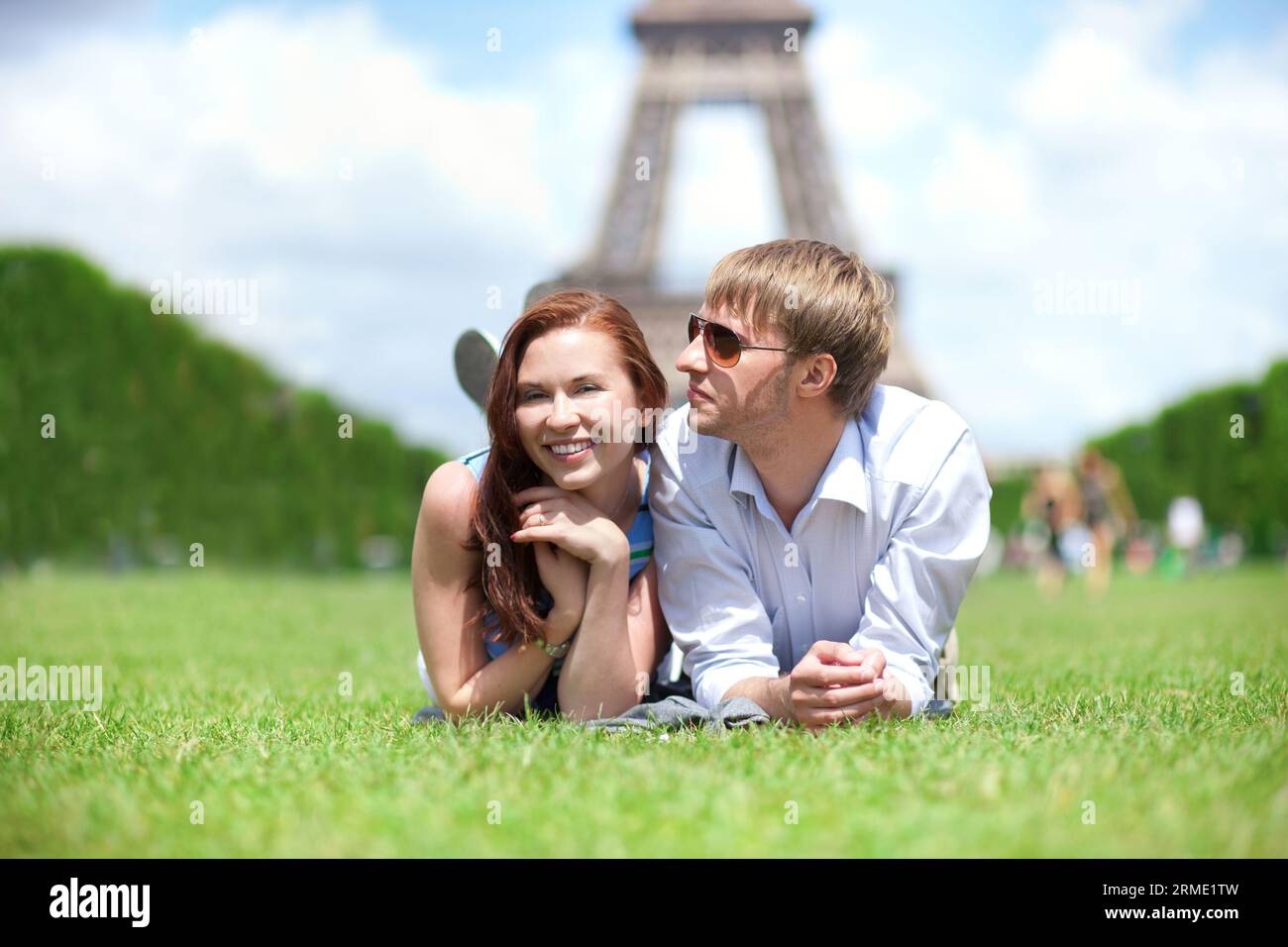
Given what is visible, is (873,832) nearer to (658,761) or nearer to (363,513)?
(658,761)

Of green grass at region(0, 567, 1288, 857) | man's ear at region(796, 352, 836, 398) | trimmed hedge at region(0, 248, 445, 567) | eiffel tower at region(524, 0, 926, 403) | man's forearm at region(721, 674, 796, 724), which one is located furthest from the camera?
eiffel tower at region(524, 0, 926, 403)

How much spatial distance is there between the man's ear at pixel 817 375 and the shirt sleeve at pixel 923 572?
0.35 metres

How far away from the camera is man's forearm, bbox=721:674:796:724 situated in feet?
8.46

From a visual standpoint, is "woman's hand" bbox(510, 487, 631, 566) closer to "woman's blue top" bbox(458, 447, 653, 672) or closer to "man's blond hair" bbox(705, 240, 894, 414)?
"woman's blue top" bbox(458, 447, 653, 672)

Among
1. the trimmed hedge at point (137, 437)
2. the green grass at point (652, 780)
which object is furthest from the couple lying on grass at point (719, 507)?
the trimmed hedge at point (137, 437)

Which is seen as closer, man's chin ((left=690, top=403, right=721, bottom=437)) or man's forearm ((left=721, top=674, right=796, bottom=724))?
man's forearm ((left=721, top=674, right=796, bottom=724))

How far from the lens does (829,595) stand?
2871mm

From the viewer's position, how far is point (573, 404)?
104 inches

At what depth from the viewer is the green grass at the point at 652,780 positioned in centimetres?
171

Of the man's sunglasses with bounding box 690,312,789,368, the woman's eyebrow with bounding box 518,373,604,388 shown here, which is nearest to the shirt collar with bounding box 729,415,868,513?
the man's sunglasses with bounding box 690,312,789,368

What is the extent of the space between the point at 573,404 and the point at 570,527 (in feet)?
0.95

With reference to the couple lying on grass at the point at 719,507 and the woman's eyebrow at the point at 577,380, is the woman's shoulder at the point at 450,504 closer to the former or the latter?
the couple lying on grass at the point at 719,507

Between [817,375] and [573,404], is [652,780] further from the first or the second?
[817,375]
